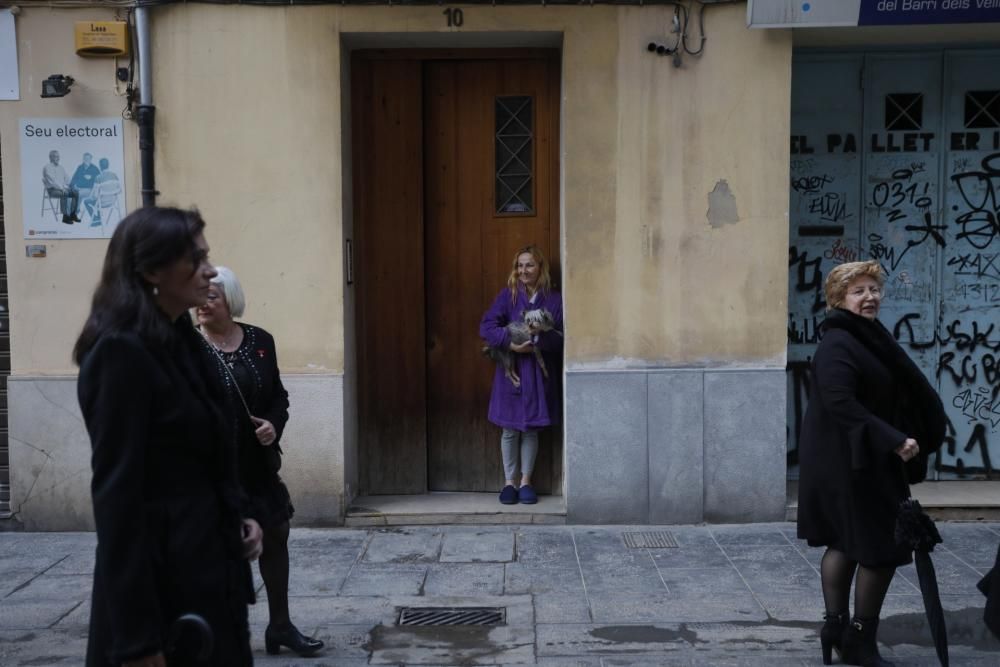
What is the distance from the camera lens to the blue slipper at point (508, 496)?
764 centimetres

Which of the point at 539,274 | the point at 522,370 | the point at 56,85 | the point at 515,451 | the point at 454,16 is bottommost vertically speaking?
the point at 515,451

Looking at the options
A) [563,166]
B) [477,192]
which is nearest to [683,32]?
[563,166]

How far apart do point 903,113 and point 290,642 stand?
5.88 meters

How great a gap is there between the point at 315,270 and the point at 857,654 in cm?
429

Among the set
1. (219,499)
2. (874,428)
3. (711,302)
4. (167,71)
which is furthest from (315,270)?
(219,499)

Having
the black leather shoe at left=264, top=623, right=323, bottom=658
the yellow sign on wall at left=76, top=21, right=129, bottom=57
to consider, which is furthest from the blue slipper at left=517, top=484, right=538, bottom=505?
the yellow sign on wall at left=76, top=21, right=129, bottom=57

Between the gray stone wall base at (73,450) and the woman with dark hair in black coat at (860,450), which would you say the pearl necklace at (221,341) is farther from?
the woman with dark hair in black coat at (860,450)

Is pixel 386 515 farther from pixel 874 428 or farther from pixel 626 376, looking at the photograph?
pixel 874 428

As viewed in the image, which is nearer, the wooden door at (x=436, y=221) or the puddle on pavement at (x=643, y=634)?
the puddle on pavement at (x=643, y=634)

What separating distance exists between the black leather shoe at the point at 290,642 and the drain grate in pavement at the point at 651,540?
253cm

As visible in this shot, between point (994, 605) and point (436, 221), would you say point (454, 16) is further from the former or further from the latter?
point (994, 605)

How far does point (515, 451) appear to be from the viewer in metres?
7.71

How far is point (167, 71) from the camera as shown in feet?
23.6

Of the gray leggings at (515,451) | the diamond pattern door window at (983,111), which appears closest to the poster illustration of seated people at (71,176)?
the gray leggings at (515,451)
